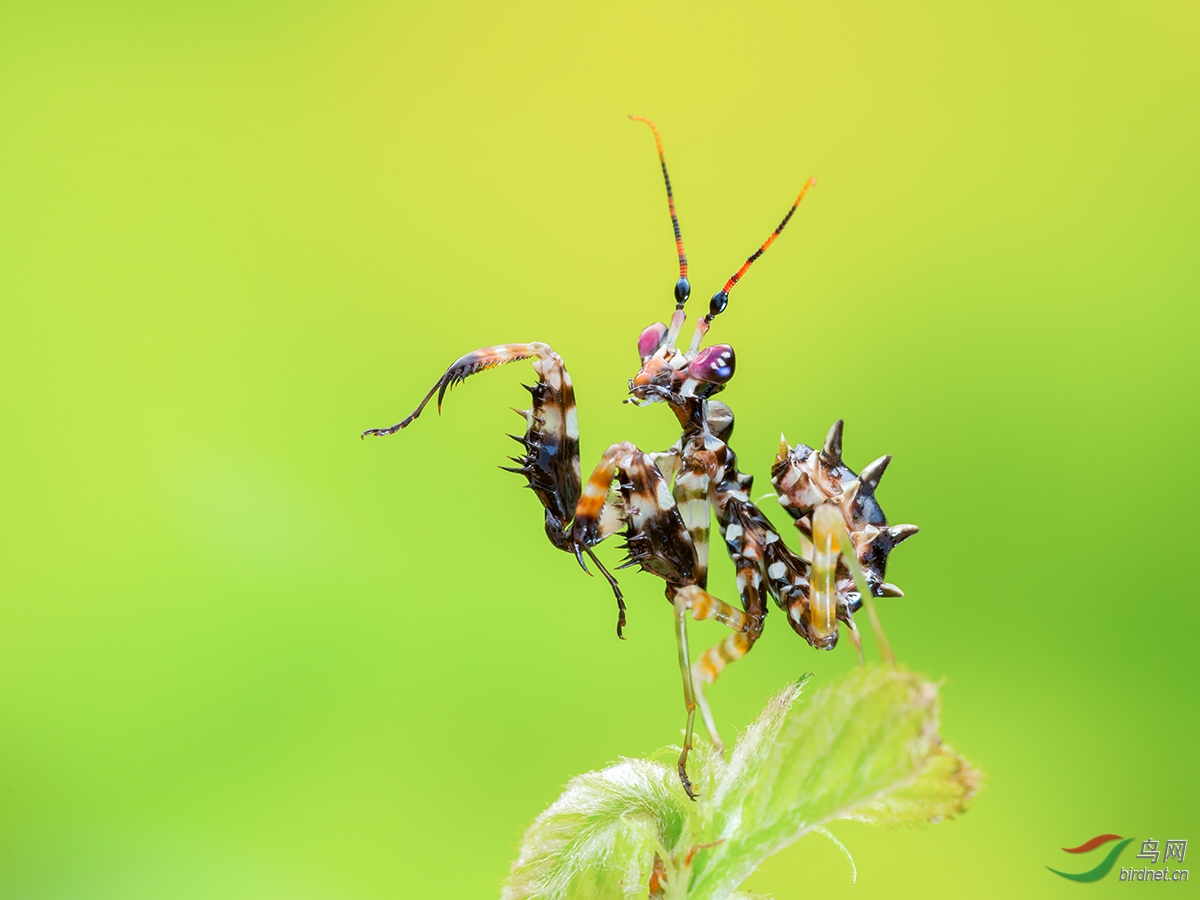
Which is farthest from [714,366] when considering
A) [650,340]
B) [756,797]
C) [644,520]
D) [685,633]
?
[756,797]

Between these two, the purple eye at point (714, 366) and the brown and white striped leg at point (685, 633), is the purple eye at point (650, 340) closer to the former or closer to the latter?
the purple eye at point (714, 366)

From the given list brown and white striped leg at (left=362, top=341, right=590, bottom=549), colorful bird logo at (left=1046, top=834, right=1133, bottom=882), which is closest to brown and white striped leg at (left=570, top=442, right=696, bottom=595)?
brown and white striped leg at (left=362, top=341, right=590, bottom=549)

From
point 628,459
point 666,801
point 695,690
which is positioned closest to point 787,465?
point 628,459

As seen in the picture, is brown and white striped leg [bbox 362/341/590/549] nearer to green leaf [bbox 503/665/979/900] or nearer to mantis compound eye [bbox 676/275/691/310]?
mantis compound eye [bbox 676/275/691/310]

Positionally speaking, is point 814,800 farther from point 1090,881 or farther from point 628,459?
point 1090,881

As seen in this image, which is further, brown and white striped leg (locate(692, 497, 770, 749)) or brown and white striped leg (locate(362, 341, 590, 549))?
brown and white striped leg (locate(692, 497, 770, 749))

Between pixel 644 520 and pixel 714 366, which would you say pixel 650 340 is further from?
pixel 644 520

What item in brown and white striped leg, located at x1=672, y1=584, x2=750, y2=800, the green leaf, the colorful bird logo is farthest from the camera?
the colorful bird logo
